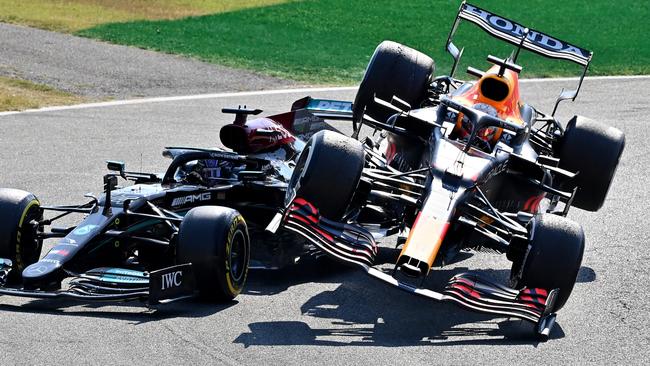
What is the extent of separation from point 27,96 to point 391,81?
8.80m

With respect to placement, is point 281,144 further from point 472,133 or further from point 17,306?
point 17,306

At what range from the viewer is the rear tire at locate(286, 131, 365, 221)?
1072 cm

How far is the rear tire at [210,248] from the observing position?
10.0 meters

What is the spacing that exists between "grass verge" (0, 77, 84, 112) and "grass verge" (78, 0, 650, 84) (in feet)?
13.9

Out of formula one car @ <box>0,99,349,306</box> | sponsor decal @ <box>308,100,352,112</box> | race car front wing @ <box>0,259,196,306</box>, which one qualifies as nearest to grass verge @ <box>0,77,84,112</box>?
sponsor decal @ <box>308,100,352,112</box>

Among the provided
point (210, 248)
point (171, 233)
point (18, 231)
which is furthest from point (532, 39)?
point (18, 231)

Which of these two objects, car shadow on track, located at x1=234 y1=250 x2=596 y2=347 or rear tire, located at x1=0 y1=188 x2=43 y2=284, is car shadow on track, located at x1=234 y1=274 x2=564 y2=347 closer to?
car shadow on track, located at x1=234 y1=250 x2=596 y2=347

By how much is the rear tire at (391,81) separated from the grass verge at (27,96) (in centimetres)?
772

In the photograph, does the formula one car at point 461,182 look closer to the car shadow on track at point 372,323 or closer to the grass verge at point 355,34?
the car shadow on track at point 372,323

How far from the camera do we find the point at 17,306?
398 inches

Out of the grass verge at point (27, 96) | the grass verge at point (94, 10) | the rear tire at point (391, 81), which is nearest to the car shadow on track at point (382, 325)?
the rear tire at point (391, 81)

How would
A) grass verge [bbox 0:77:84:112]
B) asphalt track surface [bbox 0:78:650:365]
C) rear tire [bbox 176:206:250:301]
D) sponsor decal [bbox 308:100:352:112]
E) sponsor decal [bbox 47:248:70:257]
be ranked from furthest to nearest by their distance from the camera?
grass verge [bbox 0:77:84:112]
sponsor decal [bbox 308:100:352:112]
sponsor decal [bbox 47:248:70:257]
rear tire [bbox 176:206:250:301]
asphalt track surface [bbox 0:78:650:365]

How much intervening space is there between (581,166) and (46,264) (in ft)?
18.8

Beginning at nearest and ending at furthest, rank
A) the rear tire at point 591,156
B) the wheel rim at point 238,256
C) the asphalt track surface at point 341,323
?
the asphalt track surface at point 341,323
the wheel rim at point 238,256
the rear tire at point 591,156
